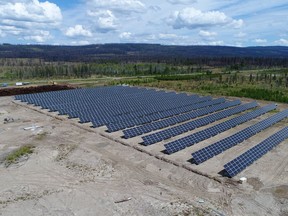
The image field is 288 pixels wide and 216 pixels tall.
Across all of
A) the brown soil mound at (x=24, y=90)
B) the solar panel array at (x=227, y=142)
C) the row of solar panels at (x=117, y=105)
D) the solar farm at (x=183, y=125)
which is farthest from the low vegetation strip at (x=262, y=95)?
the brown soil mound at (x=24, y=90)

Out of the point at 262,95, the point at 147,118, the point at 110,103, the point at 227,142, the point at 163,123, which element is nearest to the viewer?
the point at 227,142

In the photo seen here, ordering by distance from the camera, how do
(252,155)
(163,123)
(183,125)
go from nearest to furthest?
1. (252,155)
2. (183,125)
3. (163,123)

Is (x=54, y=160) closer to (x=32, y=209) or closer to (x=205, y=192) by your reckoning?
(x=32, y=209)

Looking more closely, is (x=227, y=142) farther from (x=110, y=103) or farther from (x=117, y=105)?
(x=110, y=103)

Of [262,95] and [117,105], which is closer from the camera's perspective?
[117,105]

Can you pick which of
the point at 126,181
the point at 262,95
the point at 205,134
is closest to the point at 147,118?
the point at 205,134


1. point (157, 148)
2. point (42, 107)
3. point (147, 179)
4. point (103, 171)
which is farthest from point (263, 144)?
point (42, 107)

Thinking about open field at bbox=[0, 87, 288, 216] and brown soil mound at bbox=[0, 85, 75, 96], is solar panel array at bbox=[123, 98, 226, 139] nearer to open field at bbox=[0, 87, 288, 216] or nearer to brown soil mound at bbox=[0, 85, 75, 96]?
open field at bbox=[0, 87, 288, 216]
